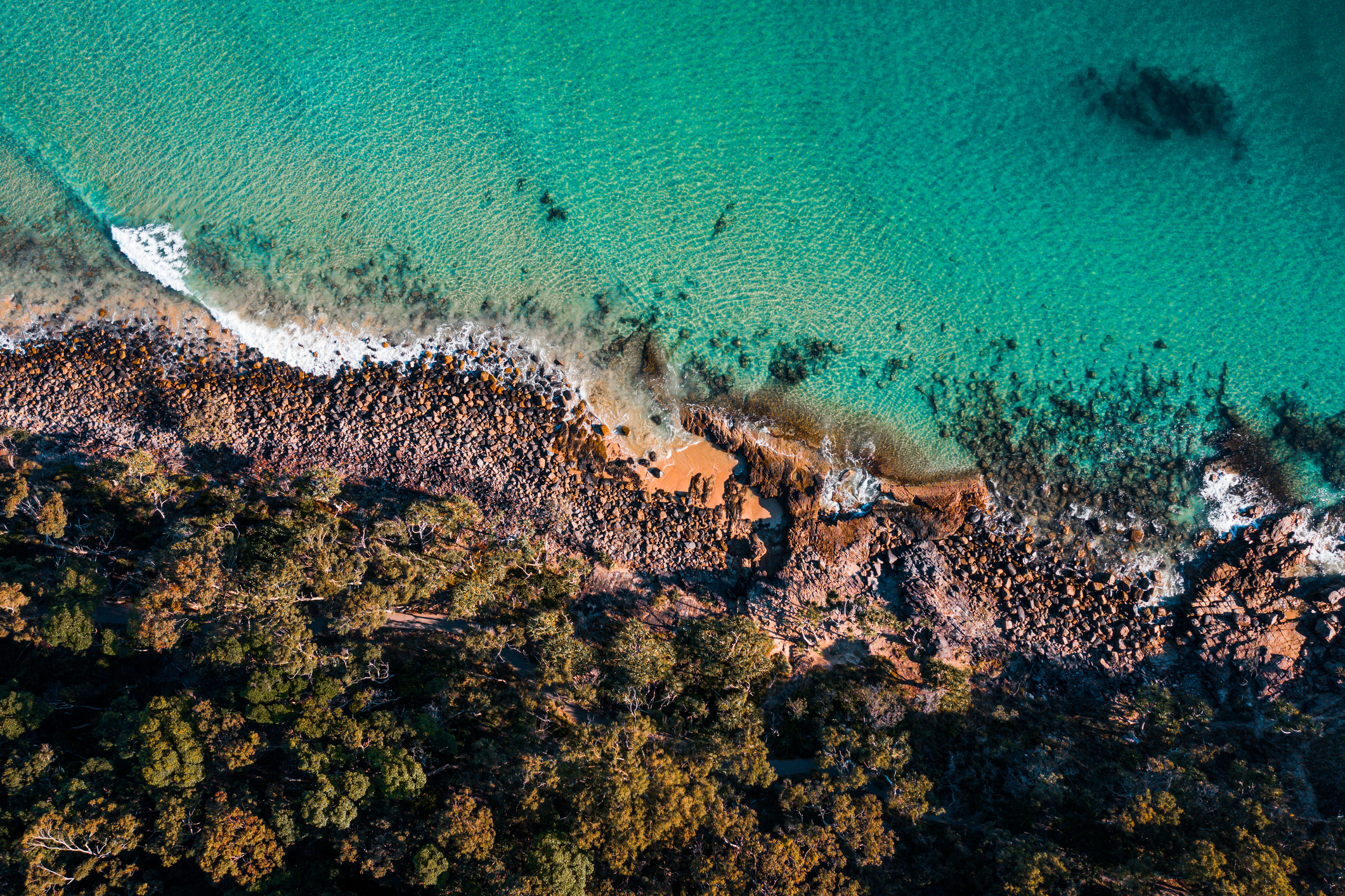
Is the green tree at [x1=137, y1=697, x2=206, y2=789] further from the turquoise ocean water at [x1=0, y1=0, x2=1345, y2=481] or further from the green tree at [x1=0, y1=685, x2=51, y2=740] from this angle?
the turquoise ocean water at [x1=0, y1=0, x2=1345, y2=481]

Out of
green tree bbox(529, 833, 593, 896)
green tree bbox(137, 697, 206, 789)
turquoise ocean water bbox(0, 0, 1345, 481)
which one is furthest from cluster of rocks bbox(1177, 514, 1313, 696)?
green tree bbox(137, 697, 206, 789)

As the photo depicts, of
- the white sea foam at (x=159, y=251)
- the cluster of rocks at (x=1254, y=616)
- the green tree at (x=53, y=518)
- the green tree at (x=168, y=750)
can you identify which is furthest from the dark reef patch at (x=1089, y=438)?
the green tree at (x=53, y=518)

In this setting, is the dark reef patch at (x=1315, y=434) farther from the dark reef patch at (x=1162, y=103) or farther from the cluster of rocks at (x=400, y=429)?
the cluster of rocks at (x=400, y=429)

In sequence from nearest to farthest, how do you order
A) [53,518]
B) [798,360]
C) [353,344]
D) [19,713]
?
[19,713] → [53,518] → [353,344] → [798,360]

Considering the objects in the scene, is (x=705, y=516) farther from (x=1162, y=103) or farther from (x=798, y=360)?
(x=1162, y=103)

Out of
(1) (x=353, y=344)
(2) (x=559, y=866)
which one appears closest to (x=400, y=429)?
(1) (x=353, y=344)

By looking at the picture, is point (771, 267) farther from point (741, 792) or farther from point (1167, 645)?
point (1167, 645)
